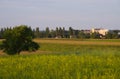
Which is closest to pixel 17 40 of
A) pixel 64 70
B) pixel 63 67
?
pixel 63 67

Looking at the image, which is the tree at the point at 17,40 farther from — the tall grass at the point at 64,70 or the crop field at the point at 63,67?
the tall grass at the point at 64,70

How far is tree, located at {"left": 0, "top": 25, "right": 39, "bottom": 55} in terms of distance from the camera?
5334 centimetres

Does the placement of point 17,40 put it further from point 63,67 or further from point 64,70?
point 64,70

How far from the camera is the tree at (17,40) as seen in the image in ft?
175

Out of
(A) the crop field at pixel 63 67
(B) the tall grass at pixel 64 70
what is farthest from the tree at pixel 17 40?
(B) the tall grass at pixel 64 70

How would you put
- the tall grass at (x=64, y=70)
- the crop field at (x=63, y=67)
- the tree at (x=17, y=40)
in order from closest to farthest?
the tall grass at (x=64, y=70) < the crop field at (x=63, y=67) < the tree at (x=17, y=40)

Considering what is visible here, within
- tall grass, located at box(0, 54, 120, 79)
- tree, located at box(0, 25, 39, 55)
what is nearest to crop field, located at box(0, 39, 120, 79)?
tall grass, located at box(0, 54, 120, 79)

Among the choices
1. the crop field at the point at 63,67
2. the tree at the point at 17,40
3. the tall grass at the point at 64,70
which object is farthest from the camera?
the tree at the point at 17,40

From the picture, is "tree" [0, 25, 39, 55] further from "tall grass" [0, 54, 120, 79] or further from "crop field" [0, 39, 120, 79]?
"tall grass" [0, 54, 120, 79]

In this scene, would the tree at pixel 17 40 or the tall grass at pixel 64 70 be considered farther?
the tree at pixel 17 40

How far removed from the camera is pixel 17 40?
5341 cm

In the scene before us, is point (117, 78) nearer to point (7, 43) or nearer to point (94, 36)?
point (7, 43)

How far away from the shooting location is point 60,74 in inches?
535

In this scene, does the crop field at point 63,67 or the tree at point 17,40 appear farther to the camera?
the tree at point 17,40
